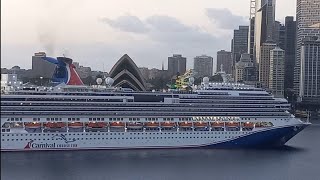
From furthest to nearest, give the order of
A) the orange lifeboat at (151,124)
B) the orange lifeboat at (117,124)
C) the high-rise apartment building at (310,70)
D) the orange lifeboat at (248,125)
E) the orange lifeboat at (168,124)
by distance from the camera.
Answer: the high-rise apartment building at (310,70) → the orange lifeboat at (248,125) → the orange lifeboat at (168,124) → the orange lifeboat at (151,124) → the orange lifeboat at (117,124)

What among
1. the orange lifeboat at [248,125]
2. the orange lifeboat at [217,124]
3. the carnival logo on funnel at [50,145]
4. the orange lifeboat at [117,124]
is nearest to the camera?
the carnival logo on funnel at [50,145]

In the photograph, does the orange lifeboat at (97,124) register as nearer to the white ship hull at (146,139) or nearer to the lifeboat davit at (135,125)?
the white ship hull at (146,139)

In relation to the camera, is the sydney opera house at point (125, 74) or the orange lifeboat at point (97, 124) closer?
the orange lifeboat at point (97, 124)

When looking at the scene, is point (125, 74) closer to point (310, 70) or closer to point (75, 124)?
point (75, 124)

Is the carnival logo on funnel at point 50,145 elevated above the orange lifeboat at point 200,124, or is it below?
below

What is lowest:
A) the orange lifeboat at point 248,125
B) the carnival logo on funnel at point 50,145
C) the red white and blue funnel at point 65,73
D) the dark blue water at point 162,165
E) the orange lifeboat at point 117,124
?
the dark blue water at point 162,165

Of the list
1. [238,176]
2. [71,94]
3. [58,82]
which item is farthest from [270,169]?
[58,82]

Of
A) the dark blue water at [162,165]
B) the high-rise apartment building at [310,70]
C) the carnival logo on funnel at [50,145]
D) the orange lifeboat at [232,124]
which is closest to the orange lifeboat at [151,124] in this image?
the dark blue water at [162,165]

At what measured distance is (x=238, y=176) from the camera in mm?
15273

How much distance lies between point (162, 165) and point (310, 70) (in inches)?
2354

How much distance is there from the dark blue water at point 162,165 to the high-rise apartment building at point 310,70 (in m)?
51.8

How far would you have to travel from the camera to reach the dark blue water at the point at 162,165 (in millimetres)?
14789

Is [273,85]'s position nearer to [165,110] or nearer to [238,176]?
[165,110]

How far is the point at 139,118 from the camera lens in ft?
67.2
